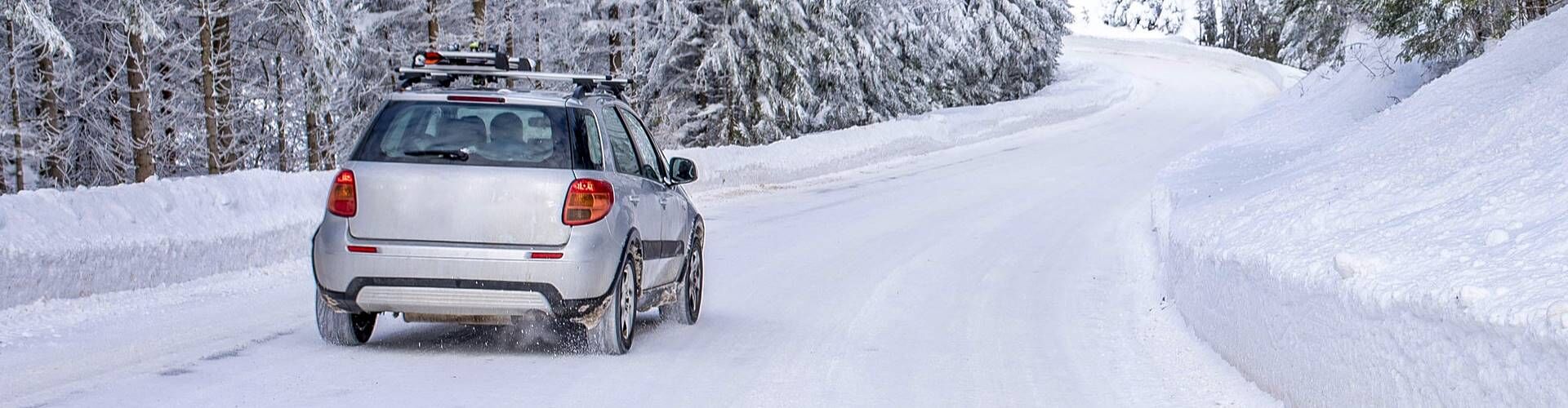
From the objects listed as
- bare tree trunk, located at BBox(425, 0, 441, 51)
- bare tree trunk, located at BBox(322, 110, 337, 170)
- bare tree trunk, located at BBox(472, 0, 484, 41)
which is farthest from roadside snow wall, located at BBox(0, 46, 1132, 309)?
bare tree trunk, located at BBox(322, 110, 337, 170)

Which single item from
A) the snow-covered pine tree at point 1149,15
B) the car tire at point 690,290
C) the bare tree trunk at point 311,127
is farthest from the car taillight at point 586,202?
the snow-covered pine tree at point 1149,15

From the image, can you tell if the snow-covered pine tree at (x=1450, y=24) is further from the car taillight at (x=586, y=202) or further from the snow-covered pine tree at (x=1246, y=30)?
the snow-covered pine tree at (x=1246, y=30)

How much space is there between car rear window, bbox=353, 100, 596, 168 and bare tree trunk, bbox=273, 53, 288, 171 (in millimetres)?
28267

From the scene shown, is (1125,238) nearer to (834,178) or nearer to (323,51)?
(834,178)

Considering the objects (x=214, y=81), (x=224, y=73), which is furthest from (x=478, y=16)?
(x=224, y=73)

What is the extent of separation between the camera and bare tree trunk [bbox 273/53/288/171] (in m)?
36.1

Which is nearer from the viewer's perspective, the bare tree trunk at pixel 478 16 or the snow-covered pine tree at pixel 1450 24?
the snow-covered pine tree at pixel 1450 24

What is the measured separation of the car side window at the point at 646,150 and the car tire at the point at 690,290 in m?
0.63

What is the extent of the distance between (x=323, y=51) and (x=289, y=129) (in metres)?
7.53

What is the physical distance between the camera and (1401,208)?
27.9 ft

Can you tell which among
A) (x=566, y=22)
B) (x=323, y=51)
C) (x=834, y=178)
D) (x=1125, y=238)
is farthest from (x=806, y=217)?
(x=566, y=22)

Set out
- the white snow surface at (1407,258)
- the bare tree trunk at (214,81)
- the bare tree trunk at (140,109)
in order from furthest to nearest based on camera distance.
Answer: the bare tree trunk at (214,81) < the bare tree trunk at (140,109) < the white snow surface at (1407,258)

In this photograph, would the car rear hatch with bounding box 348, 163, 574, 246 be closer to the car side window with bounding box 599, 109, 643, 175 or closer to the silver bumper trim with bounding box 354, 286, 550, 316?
the silver bumper trim with bounding box 354, 286, 550, 316

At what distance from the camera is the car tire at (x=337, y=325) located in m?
8.24
